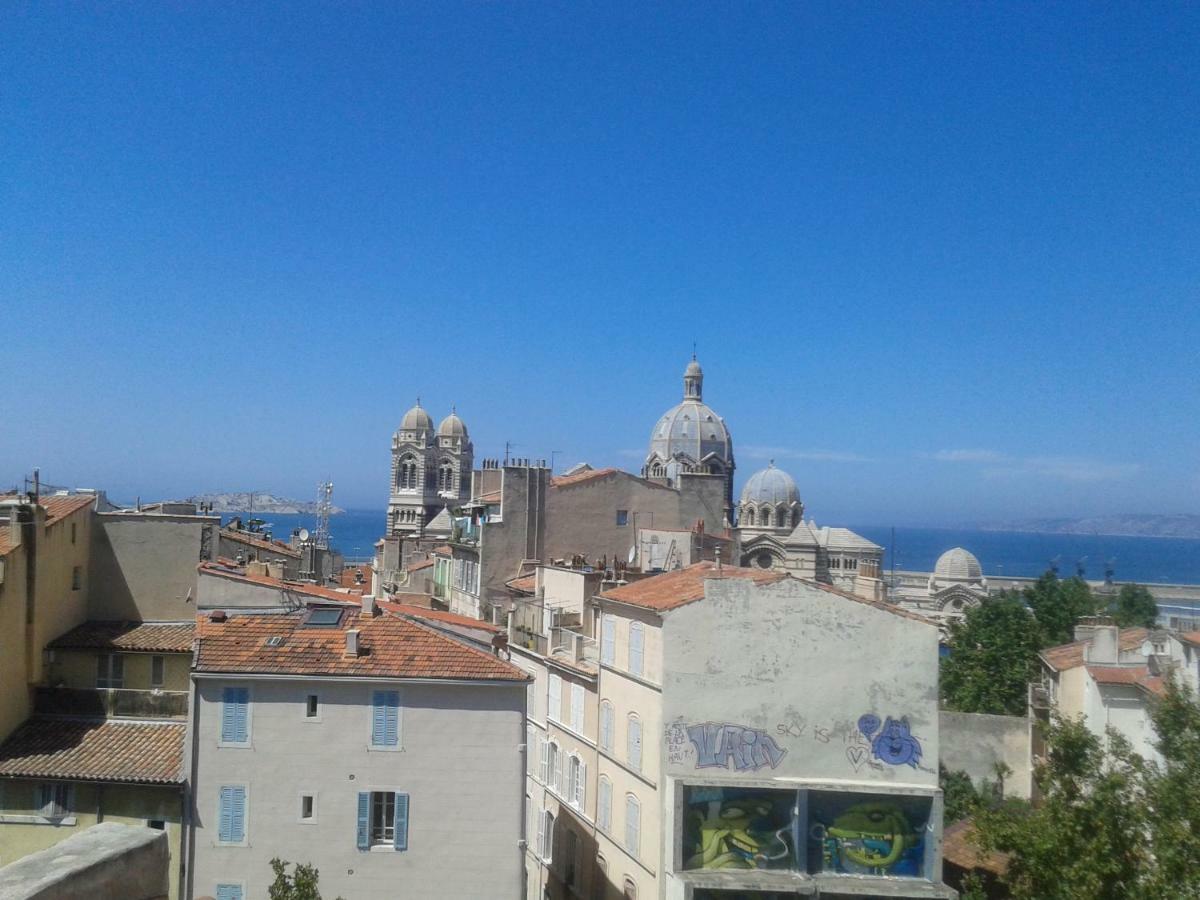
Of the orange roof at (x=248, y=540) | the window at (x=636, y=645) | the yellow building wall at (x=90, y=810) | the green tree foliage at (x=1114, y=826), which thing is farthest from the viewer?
the orange roof at (x=248, y=540)

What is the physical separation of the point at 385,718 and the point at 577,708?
347 inches

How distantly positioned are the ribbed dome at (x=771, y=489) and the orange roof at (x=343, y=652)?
85.8m

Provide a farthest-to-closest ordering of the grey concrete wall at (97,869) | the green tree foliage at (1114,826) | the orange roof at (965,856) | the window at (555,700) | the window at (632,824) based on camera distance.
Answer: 1. the window at (555,700)
2. the orange roof at (965,856)
3. the window at (632,824)
4. the green tree foliage at (1114,826)
5. the grey concrete wall at (97,869)

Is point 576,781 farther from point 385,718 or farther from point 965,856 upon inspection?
point 965,856

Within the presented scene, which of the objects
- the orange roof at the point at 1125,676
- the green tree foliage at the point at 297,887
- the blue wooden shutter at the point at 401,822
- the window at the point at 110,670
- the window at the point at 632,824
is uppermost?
the window at the point at 110,670

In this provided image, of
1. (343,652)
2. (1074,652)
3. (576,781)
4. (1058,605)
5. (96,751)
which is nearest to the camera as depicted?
(96,751)

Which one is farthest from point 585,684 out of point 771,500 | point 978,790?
point 771,500

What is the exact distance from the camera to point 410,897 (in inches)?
814

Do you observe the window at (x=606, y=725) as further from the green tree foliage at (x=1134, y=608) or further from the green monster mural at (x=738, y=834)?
the green tree foliage at (x=1134, y=608)

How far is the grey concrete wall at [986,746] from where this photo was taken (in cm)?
3797

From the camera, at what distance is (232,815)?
20.8m

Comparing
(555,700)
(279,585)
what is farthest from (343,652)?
(555,700)

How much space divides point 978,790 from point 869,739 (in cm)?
1523

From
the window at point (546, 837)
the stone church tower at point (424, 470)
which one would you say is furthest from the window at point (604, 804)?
the stone church tower at point (424, 470)
